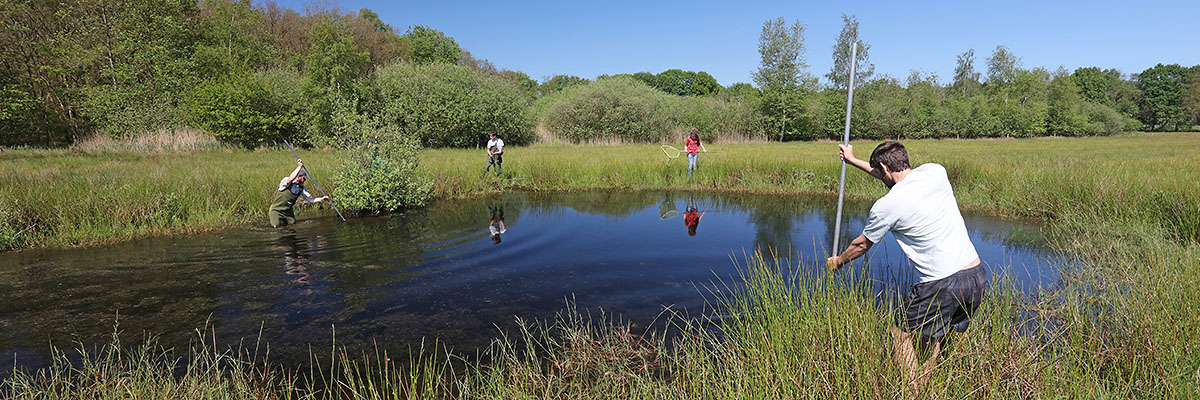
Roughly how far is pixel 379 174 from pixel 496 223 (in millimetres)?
2974

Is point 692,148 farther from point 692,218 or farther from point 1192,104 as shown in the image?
point 1192,104

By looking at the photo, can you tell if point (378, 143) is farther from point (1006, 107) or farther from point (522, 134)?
point (1006, 107)

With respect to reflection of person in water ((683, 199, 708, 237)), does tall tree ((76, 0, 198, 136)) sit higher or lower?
higher

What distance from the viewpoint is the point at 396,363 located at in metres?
4.97

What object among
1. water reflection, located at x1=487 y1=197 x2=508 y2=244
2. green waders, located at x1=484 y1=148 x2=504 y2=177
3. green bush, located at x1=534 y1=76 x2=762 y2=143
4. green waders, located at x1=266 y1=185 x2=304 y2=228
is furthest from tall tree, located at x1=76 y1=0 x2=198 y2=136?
water reflection, located at x1=487 y1=197 x2=508 y2=244

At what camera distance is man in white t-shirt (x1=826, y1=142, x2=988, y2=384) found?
363cm

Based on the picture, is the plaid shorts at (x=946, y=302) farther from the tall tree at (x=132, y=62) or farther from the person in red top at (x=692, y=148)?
the tall tree at (x=132, y=62)

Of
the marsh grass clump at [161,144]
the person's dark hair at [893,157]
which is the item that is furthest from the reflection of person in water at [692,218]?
the marsh grass clump at [161,144]

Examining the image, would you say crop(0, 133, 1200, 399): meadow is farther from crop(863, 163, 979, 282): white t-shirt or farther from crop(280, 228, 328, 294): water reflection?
crop(280, 228, 328, 294): water reflection

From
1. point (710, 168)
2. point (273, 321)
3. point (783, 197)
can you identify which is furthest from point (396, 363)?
point (710, 168)

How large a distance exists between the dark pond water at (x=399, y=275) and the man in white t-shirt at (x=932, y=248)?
78 cm

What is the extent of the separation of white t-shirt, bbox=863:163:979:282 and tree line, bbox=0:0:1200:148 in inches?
472

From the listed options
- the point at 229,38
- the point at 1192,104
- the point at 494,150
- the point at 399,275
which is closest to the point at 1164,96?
the point at 1192,104

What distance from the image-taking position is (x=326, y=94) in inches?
1213
